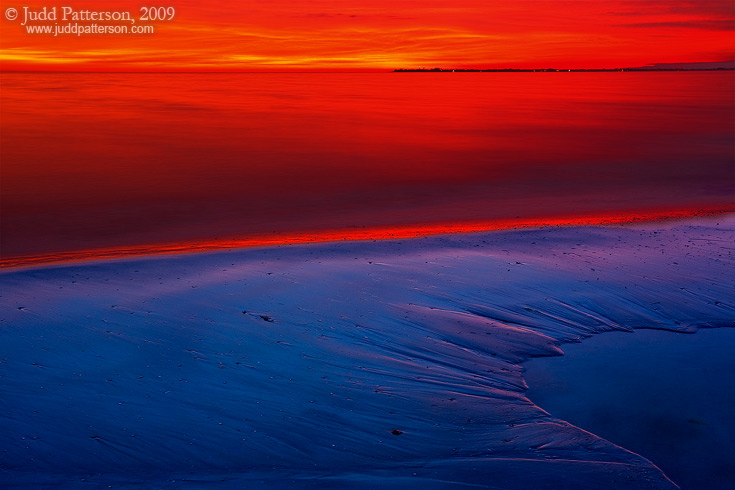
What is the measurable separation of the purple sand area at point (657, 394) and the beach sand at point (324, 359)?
0.51 ft

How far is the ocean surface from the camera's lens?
39.6 ft

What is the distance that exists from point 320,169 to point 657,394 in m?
13.7

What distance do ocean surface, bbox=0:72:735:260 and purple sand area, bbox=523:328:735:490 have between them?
20.6 feet

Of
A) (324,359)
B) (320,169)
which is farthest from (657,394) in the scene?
(320,169)

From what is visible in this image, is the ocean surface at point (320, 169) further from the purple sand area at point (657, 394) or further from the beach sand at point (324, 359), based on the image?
the purple sand area at point (657, 394)

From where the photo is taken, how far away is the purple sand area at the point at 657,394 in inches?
166

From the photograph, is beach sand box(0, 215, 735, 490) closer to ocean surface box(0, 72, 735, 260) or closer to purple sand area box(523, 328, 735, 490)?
purple sand area box(523, 328, 735, 490)

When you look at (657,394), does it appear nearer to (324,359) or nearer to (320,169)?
(324,359)

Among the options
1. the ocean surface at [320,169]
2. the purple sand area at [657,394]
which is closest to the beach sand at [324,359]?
the purple sand area at [657,394]

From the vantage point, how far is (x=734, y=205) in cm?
1295

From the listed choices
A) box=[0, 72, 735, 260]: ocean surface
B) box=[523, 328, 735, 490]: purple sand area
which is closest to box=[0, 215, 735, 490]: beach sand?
box=[523, 328, 735, 490]: purple sand area

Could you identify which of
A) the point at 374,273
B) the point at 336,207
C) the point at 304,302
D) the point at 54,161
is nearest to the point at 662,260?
the point at 374,273

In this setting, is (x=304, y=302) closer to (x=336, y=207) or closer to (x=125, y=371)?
(x=125, y=371)

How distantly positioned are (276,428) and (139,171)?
1403 centimetres
